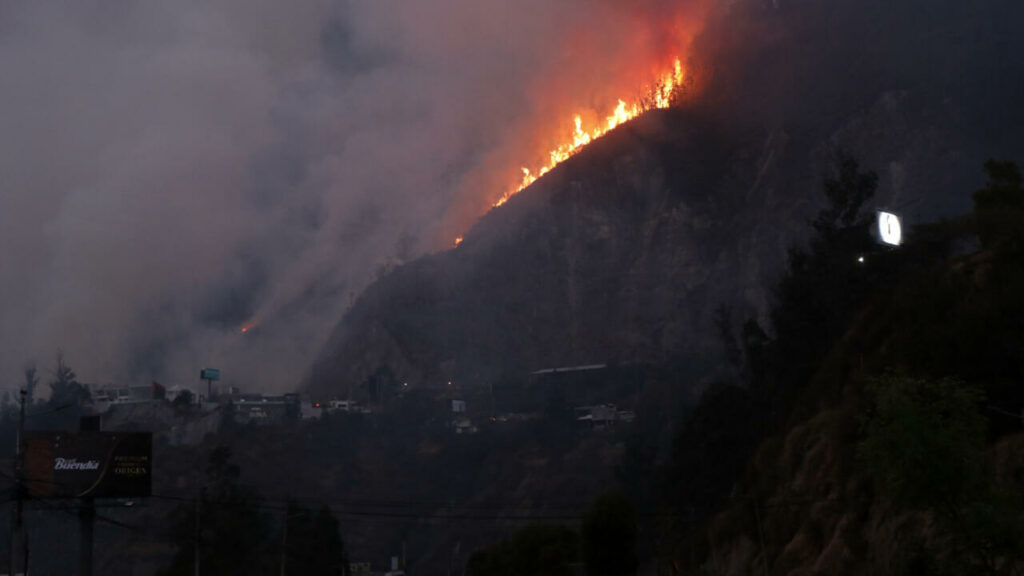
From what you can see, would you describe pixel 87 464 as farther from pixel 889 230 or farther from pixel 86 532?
pixel 889 230

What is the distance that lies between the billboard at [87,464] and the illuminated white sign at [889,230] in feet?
225

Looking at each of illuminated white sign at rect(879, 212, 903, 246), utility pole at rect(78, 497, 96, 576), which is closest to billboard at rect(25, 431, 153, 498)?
utility pole at rect(78, 497, 96, 576)

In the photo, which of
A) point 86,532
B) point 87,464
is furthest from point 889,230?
point 86,532

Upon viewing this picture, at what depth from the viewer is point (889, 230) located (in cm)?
9681

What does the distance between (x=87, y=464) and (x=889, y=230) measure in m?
74.0

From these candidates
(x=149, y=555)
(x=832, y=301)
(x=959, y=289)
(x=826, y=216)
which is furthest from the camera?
(x=149, y=555)

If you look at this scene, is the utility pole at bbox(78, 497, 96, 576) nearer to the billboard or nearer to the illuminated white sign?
the billboard

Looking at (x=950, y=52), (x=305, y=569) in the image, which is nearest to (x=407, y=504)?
(x=305, y=569)

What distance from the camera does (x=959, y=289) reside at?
2360 inches

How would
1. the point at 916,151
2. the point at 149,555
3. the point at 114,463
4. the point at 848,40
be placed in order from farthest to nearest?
the point at 848,40 → the point at 916,151 → the point at 149,555 → the point at 114,463

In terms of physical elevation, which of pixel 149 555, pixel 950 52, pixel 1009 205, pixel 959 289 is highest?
pixel 950 52

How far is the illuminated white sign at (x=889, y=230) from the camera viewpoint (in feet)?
315

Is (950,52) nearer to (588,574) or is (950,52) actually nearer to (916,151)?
(916,151)

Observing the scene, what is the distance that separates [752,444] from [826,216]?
27868 mm
